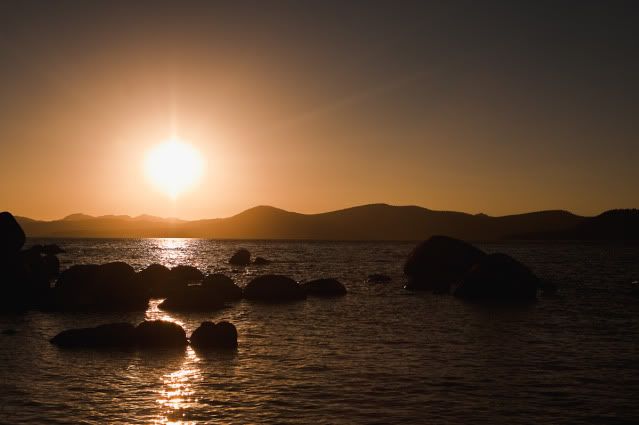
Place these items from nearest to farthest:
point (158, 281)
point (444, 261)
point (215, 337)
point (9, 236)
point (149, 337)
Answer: point (215, 337) → point (149, 337) → point (9, 236) → point (158, 281) → point (444, 261)

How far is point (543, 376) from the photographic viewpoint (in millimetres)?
18031

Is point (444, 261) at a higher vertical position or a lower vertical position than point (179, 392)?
higher

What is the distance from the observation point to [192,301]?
37.2 m

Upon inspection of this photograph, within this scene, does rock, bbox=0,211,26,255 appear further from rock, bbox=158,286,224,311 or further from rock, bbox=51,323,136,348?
rock, bbox=51,323,136,348

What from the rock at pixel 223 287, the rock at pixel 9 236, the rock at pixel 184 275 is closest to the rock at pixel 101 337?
the rock at pixel 223 287

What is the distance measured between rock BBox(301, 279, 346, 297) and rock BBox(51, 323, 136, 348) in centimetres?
2318

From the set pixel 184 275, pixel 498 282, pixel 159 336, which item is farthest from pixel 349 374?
pixel 184 275

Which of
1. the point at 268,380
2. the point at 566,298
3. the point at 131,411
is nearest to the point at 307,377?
the point at 268,380

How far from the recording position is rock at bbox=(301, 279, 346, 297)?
151ft

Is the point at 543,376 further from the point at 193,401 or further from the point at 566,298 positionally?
the point at 566,298

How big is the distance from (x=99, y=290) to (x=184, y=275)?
16994mm

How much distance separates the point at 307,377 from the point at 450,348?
739 centimetres

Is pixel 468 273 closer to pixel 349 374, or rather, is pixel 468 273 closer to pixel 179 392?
pixel 349 374

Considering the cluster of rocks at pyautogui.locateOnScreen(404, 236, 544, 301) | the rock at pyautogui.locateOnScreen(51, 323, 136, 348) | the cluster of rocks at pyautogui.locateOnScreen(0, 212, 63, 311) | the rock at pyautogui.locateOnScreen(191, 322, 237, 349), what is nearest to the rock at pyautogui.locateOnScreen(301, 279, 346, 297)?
the cluster of rocks at pyautogui.locateOnScreen(404, 236, 544, 301)
